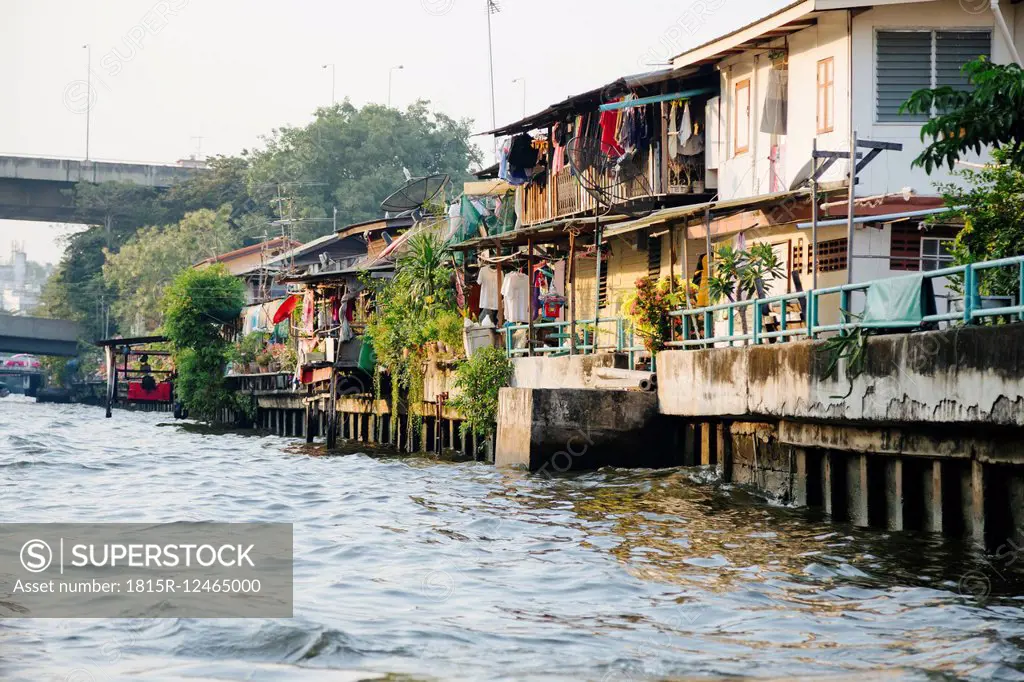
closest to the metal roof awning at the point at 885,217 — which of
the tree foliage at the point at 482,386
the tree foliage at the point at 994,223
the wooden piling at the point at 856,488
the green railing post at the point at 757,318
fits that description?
the tree foliage at the point at 994,223

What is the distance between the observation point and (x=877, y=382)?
1391 centimetres

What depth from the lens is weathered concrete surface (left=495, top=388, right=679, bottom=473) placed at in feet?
64.8

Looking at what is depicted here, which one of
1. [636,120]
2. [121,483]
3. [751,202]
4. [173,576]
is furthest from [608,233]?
[173,576]

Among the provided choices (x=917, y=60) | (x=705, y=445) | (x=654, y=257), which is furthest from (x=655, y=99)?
(x=705, y=445)

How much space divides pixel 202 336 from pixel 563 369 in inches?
1205

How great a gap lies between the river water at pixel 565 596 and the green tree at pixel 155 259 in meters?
59.0

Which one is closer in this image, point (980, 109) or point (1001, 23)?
point (980, 109)

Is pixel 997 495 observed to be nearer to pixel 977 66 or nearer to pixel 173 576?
pixel 977 66

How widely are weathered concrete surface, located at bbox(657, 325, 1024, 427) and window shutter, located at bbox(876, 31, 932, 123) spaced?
5.18m

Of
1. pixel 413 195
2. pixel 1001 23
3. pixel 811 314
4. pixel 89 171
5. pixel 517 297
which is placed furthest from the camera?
pixel 89 171

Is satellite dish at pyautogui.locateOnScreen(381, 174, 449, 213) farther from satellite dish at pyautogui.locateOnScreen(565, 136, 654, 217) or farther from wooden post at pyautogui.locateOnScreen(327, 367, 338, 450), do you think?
satellite dish at pyautogui.locateOnScreen(565, 136, 654, 217)

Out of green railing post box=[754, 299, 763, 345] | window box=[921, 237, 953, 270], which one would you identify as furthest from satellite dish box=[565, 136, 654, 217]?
green railing post box=[754, 299, 763, 345]

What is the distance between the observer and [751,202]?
20.2 metres

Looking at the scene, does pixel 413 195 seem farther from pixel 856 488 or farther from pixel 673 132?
pixel 856 488
